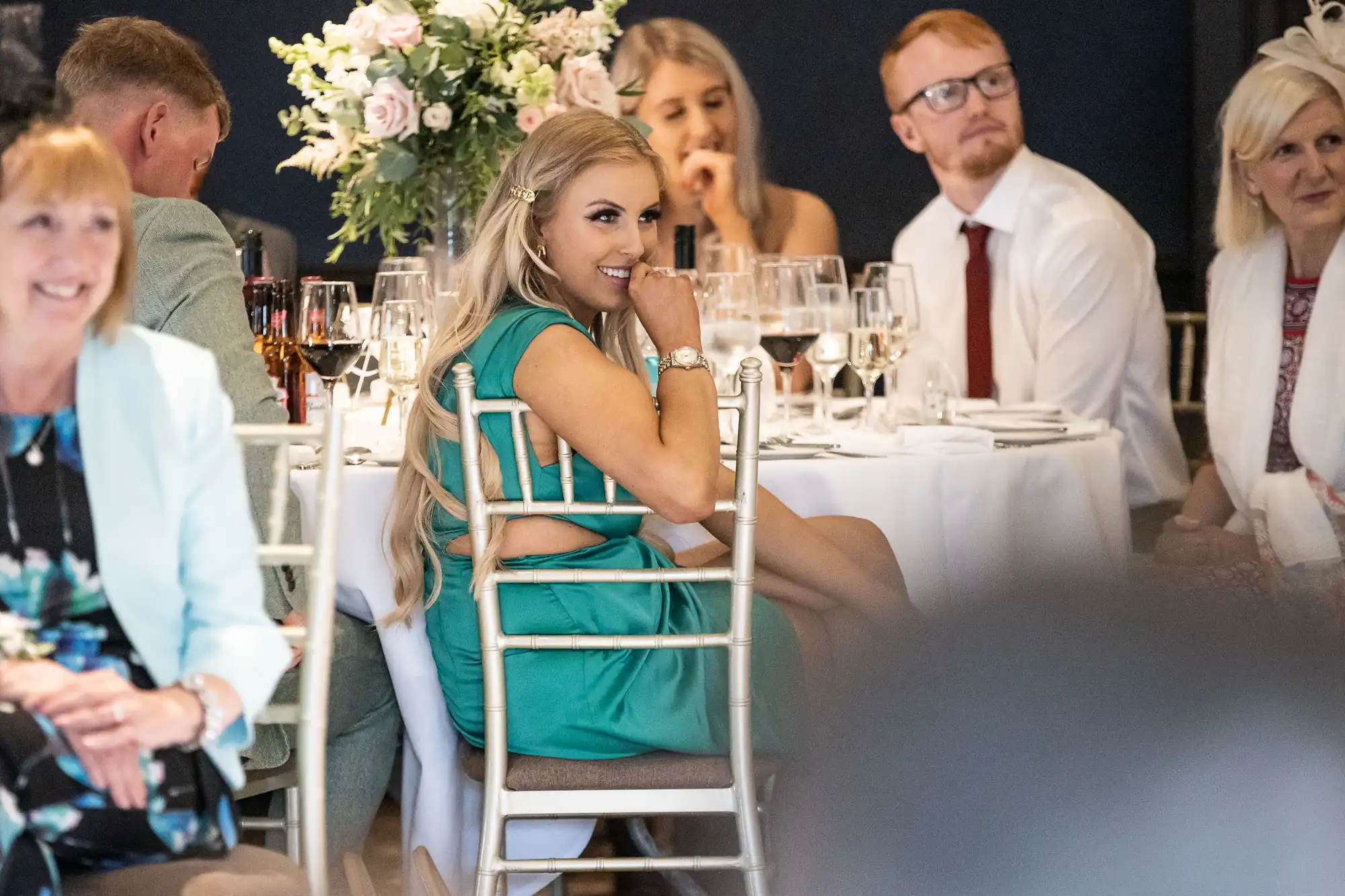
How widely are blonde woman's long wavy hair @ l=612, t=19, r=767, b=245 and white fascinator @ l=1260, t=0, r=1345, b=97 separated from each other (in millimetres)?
1822

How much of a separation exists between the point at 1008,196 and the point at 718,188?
2.77ft

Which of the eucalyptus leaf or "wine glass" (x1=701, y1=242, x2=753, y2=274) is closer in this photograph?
A: the eucalyptus leaf

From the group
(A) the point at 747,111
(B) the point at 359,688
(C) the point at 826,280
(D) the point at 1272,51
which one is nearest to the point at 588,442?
(B) the point at 359,688

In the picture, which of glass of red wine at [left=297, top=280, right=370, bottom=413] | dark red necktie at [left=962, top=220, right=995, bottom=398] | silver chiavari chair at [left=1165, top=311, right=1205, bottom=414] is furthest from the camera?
dark red necktie at [left=962, top=220, right=995, bottom=398]

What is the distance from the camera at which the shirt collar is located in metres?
4.23

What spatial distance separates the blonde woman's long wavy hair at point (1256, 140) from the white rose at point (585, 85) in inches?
49.3

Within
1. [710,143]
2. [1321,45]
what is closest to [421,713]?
[1321,45]

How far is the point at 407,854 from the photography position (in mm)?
2148

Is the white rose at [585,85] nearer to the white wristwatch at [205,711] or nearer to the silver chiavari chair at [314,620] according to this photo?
the silver chiavari chair at [314,620]

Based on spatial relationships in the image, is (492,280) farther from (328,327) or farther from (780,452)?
(780,452)

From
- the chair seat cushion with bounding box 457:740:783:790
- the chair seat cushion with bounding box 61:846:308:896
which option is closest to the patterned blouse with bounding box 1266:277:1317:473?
the chair seat cushion with bounding box 457:740:783:790

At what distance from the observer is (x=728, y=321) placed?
266 centimetres

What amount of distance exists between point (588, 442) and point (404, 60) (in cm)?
114

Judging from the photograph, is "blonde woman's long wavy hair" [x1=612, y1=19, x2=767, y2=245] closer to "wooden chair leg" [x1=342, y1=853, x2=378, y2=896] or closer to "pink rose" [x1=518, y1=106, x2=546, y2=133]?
"pink rose" [x1=518, y1=106, x2=546, y2=133]
